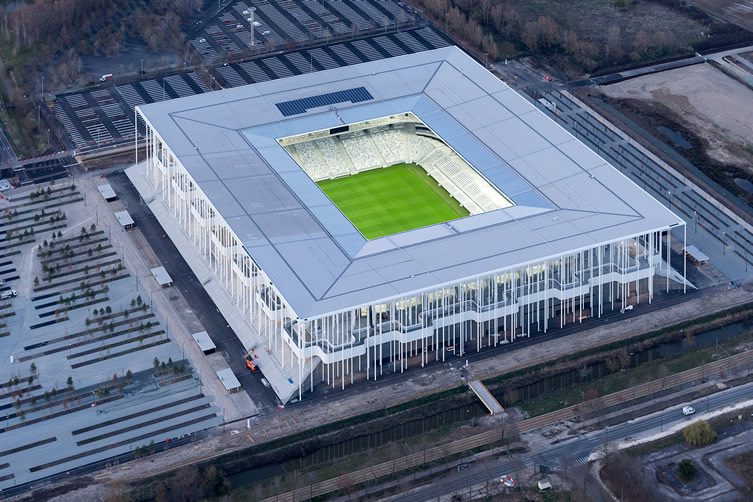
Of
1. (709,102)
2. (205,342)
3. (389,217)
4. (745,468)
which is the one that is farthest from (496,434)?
(709,102)

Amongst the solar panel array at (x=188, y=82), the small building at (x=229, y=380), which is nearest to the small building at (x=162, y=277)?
the small building at (x=229, y=380)

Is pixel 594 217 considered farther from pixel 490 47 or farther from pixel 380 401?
pixel 490 47

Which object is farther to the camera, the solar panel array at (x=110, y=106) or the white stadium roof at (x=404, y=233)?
the solar panel array at (x=110, y=106)

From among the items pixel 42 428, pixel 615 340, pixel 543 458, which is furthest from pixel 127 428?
pixel 615 340

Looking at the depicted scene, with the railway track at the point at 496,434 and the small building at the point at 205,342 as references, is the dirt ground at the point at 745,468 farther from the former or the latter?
the small building at the point at 205,342

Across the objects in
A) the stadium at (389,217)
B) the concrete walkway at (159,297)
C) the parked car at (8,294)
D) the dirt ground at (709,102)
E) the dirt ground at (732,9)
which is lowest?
the parked car at (8,294)

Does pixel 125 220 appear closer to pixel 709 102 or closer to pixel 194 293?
pixel 194 293
